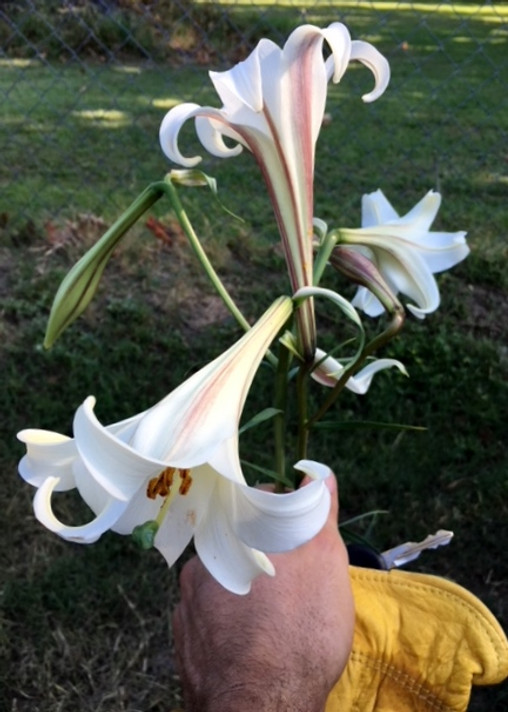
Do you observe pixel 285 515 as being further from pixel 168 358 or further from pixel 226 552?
pixel 168 358

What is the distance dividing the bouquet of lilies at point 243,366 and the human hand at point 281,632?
4.6 inches

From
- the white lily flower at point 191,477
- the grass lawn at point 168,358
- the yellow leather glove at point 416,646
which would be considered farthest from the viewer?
the grass lawn at point 168,358

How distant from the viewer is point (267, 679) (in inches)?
35.3

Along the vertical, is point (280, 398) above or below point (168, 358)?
above

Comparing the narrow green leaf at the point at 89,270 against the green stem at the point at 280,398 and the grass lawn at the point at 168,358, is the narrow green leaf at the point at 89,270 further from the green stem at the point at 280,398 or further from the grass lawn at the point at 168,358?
the grass lawn at the point at 168,358

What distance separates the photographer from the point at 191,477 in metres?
0.69

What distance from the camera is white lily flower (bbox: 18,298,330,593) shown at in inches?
23.1

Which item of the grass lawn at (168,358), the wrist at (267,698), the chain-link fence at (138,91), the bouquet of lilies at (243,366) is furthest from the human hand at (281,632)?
the chain-link fence at (138,91)

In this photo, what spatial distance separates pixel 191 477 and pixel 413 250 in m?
0.31

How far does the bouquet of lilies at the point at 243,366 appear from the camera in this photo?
60 cm

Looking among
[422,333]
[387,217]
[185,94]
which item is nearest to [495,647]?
[387,217]

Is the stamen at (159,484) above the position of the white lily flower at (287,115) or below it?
below

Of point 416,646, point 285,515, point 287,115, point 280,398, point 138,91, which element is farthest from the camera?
point 138,91

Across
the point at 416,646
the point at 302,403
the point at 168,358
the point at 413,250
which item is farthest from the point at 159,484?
the point at 168,358
